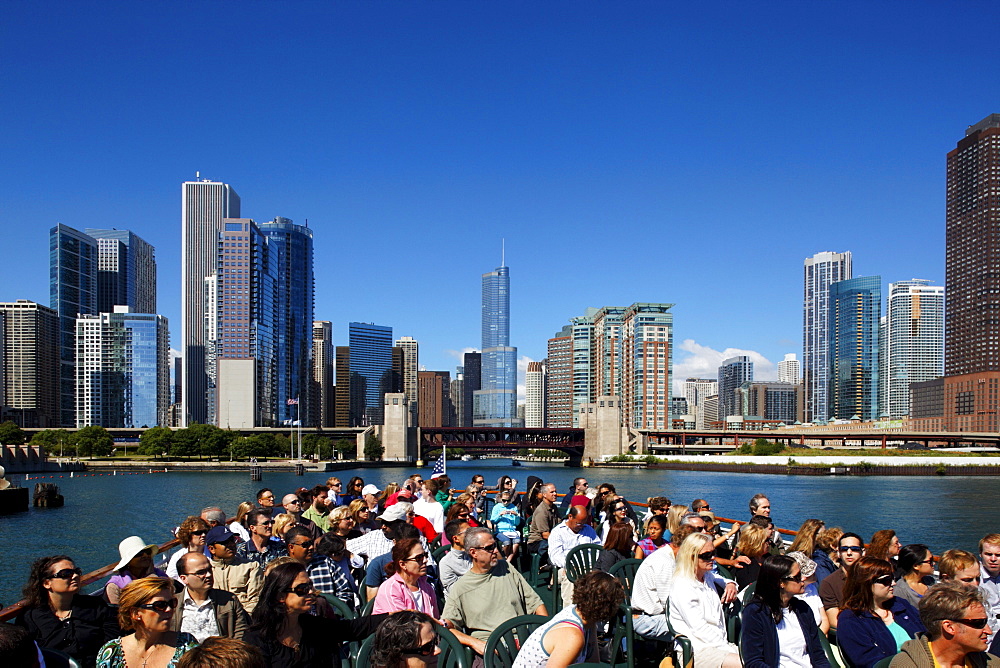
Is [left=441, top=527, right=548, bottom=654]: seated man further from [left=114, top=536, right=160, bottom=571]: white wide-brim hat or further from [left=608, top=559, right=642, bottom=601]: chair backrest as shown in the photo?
[left=114, top=536, right=160, bottom=571]: white wide-brim hat

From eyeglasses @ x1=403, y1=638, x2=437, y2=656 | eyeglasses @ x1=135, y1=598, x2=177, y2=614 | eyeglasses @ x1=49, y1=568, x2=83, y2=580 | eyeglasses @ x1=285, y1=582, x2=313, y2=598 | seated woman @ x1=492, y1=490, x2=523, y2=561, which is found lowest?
seated woman @ x1=492, y1=490, x2=523, y2=561

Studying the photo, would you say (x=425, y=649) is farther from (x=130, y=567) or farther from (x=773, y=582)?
(x=130, y=567)

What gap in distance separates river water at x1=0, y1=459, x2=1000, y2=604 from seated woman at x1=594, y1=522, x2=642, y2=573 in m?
14.6

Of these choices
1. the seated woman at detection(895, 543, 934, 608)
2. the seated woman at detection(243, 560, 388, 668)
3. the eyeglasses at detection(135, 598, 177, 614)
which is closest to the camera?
the eyeglasses at detection(135, 598, 177, 614)

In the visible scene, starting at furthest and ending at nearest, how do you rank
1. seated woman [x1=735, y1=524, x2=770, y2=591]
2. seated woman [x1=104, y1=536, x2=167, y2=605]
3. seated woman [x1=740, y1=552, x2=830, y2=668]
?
seated woman [x1=735, y1=524, x2=770, y2=591], seated woman [x1=104, y1=536, x2=167, y2=605], seated woman [x1=740, y1=552, x2=830, y2=668]

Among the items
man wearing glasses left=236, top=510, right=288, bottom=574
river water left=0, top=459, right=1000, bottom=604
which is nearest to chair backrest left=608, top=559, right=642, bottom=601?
man wearing glasses left=236, top=510, right=288, bottom=574

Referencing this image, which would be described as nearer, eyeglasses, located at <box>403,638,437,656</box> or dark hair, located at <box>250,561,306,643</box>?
eyeglasses, located at <box>403,638,437,656</box>

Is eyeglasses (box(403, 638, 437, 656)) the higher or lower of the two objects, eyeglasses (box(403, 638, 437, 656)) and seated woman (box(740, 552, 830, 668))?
the higher

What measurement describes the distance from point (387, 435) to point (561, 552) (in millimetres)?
133645

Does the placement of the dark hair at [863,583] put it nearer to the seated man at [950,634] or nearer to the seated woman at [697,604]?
the seated woman at [697,604]

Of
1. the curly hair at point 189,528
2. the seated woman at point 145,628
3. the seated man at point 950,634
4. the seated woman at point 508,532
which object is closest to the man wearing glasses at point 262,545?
the curly hair at point 189,528

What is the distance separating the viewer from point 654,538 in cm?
862

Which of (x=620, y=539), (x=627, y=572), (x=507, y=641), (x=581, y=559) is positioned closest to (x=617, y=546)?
(x=620, y=539)

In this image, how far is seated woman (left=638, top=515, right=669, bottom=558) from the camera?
330 inches
